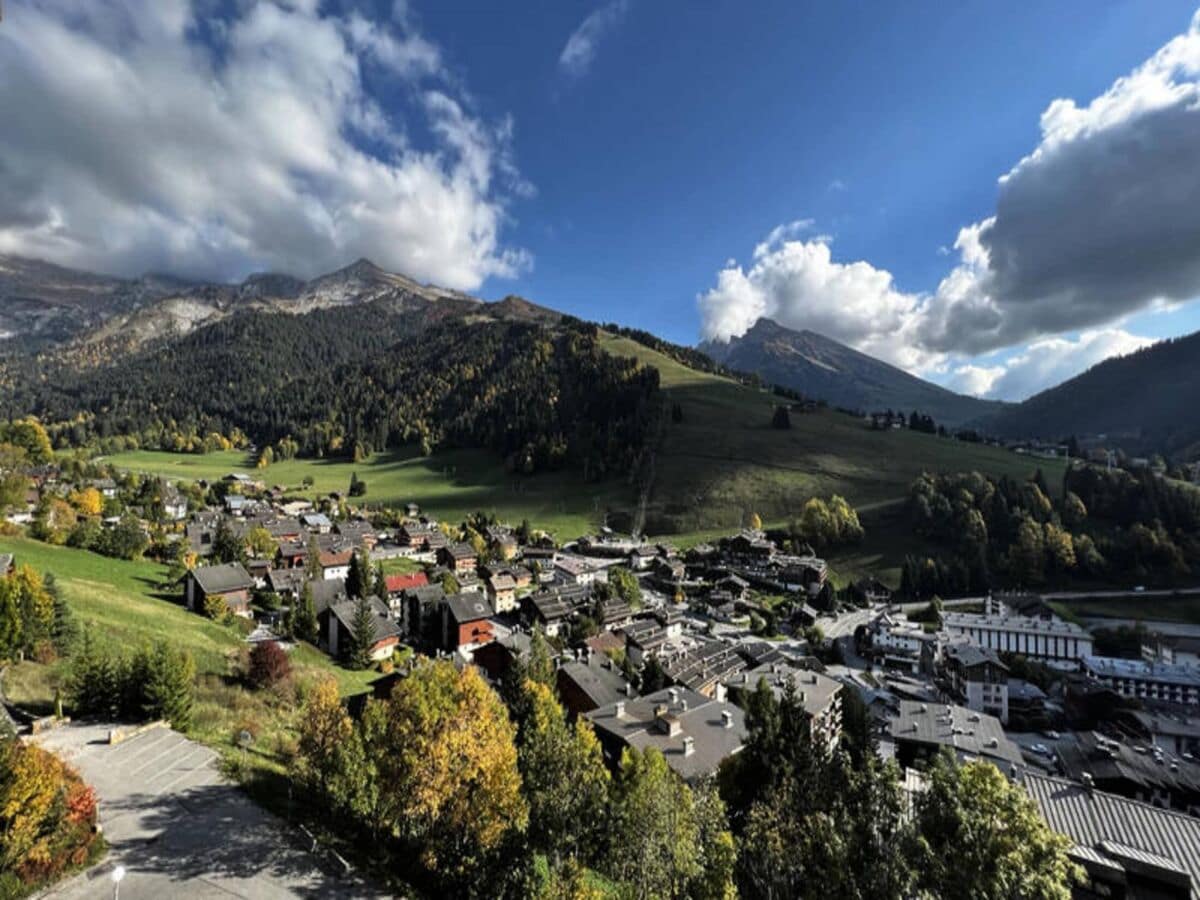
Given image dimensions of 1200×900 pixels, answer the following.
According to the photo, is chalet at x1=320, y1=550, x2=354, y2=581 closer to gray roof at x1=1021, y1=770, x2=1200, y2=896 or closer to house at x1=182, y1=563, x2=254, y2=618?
house at x1=182, y1=563, x2=254, y2=618

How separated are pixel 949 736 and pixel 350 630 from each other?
46.9 m

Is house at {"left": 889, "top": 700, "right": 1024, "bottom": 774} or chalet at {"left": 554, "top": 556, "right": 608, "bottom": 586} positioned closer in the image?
house at {"left": 889, "top": 700, "right": 1024, "bottom": 774}

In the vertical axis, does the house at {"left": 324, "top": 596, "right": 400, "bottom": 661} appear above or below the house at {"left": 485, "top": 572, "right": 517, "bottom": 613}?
above

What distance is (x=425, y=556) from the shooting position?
92375mm

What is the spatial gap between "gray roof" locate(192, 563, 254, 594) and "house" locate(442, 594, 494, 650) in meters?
19.3

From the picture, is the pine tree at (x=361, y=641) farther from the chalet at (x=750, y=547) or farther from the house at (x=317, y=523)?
the chalet at (x=750, y=547)

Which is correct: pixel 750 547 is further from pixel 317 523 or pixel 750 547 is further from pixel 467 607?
pixel 317 523

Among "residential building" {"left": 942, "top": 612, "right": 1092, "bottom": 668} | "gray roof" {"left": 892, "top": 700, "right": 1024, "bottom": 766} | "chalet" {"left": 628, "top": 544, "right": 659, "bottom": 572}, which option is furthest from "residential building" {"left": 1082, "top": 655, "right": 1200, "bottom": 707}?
"chalet" {"left": 628, "top": 544, "right": 659, "bottom": 572}

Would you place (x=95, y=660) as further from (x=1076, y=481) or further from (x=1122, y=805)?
(x=1076, y=481)

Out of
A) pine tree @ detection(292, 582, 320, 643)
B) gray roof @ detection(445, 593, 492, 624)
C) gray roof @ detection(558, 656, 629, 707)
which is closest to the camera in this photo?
gray roof @ detection(558, 656, 629, 707)

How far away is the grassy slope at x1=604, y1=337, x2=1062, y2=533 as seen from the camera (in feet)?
399

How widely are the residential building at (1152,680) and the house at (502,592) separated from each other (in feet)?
229

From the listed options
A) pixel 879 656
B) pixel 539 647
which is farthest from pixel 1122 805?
pixel 879 656

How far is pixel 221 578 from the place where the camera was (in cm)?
5012
